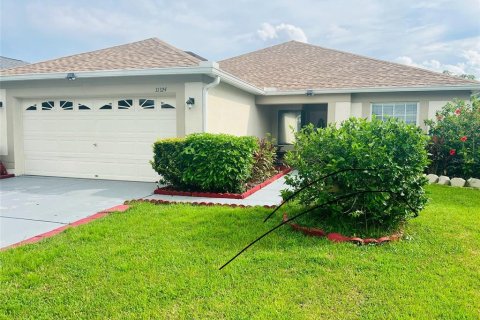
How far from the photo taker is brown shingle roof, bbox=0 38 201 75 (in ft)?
31.1

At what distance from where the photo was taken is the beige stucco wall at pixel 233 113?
9.74 metres

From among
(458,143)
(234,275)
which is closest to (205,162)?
(234,275)

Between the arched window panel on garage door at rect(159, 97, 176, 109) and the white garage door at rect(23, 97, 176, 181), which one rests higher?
the arched window panel on garage door at rect(159, 97, 176, 109)

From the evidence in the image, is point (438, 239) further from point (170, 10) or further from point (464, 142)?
point (170, 10)

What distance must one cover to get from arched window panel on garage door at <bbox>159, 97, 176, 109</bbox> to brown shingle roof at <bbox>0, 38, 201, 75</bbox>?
899 mm

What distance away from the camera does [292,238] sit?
4.68 m

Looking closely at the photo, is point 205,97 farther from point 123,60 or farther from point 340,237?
point 340,237

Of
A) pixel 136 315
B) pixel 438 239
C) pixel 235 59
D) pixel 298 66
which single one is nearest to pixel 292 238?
pixel 438 239

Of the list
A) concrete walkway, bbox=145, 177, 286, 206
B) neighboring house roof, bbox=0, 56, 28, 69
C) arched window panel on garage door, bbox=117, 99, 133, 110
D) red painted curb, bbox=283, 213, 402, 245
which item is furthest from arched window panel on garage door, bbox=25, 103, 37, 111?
red painted curb, bbox=283, 213, 402, 245

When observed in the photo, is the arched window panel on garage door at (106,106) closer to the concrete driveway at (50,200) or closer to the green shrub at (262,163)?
the concrete driveway at (50,200)

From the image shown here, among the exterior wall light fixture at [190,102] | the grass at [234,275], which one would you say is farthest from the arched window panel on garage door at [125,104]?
the grass at [234,275]

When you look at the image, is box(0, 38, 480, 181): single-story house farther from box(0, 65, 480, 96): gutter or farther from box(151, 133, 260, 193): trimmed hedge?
box(151, 133, 260, 193): trimmed hedge

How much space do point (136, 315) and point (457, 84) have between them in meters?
12.3

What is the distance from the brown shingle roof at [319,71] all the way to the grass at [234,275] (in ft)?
27.5
